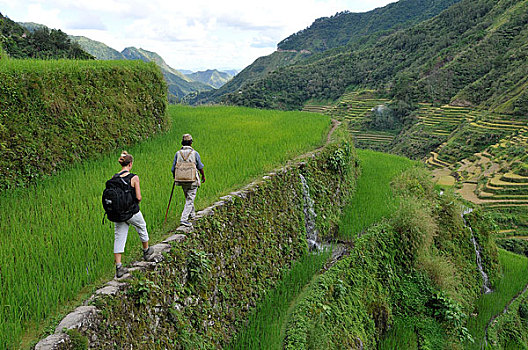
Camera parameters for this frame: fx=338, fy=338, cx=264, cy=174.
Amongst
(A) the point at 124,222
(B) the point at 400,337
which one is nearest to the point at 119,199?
(A) the point at 124,222

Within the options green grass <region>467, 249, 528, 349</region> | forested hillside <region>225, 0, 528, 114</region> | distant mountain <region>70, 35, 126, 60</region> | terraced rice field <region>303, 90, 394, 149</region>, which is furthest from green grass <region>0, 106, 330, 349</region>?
distant mountain <region>70, 35, 126, 60</region>

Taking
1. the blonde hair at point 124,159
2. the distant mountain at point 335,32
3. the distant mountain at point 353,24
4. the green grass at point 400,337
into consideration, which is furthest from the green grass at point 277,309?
the distant mountain at point 353,24

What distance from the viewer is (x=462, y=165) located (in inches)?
1597

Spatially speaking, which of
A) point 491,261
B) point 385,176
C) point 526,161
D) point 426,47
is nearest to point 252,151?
point 385,176

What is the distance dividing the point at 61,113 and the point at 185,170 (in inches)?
160

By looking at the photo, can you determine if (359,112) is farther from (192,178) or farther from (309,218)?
(192,178)

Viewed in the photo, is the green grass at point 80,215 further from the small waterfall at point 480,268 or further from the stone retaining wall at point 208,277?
the small waterfall at point 480,268

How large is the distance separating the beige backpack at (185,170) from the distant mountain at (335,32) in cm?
11219

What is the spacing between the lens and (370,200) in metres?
10.9

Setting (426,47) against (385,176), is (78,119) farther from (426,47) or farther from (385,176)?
(426,47)

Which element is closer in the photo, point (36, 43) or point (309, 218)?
point (309, 218)

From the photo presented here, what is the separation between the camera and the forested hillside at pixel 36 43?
13984 millimetres

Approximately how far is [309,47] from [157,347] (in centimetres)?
15375

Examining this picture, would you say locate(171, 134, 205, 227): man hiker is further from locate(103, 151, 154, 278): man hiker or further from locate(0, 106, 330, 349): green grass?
locate(103, 151, 154, 278): man hiker
